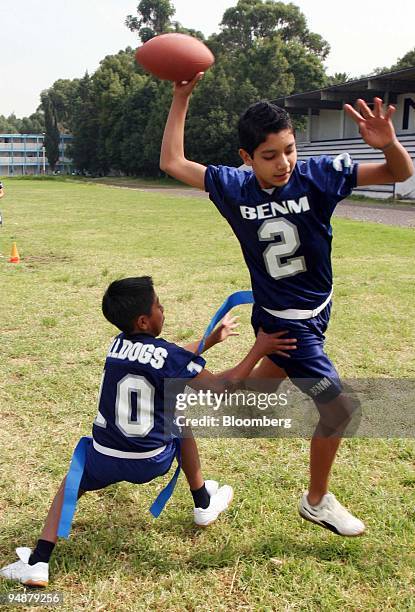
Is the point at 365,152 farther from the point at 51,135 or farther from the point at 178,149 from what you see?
the point at 51,135

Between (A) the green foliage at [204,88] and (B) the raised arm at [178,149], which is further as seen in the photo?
(A) the green foliage at [204,88]

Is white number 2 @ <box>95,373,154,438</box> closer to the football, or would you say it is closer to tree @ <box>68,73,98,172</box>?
the football

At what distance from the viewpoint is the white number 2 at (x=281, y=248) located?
2.56m

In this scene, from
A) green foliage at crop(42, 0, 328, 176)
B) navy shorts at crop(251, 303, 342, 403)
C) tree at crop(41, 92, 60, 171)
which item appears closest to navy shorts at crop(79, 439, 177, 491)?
navy shorts at crop(251, 303, 342, 403)

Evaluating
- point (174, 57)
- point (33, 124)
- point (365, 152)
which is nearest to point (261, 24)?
point (365, 152)

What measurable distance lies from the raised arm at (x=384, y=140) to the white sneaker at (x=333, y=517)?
1.47 metres

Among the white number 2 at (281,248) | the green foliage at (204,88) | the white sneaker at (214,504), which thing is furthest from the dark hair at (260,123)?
the green foliage at (204,88)

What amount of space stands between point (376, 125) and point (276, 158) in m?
0.42

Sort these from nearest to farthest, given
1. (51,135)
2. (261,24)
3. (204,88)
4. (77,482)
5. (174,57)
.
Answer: (77,482)
(174,57)
(204,88)
(261,24)
(51,135)

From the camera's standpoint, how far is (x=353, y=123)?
1369 inches

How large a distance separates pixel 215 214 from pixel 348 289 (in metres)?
11.8

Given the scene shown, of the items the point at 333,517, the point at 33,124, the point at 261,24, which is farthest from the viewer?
the point at 33,124

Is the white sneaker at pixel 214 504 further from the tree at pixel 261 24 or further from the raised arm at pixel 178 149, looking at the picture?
the tree at pixel 261 24

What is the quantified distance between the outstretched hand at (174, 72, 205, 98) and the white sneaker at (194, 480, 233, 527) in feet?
6.27
